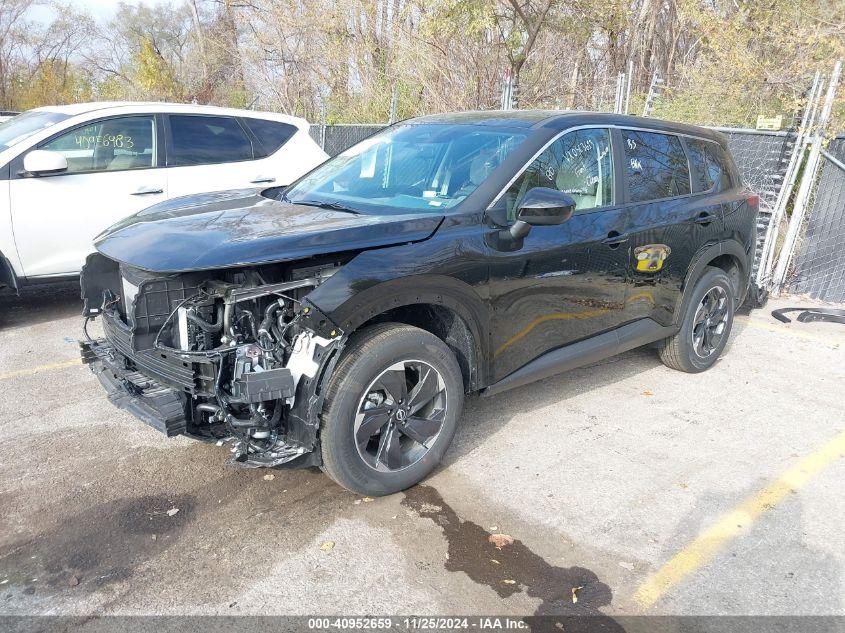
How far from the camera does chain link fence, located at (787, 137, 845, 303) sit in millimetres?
7477

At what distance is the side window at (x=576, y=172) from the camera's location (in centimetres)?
377

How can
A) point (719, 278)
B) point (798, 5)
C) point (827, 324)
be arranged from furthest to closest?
point (798, 5), point (827, 324), point (719, 278)

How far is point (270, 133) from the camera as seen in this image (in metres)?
7.32

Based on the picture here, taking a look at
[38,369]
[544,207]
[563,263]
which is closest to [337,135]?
[38,369]

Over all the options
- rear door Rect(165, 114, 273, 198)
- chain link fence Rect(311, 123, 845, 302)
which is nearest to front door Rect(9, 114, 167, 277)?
rear door Rect(165, 114, 273, 198)

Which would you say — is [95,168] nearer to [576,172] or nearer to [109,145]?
[109,145]

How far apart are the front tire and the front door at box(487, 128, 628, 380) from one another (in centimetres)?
45

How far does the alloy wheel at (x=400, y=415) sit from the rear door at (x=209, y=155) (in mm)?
4039

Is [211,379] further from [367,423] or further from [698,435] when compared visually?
[698,435]

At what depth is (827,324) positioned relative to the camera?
7.06 m

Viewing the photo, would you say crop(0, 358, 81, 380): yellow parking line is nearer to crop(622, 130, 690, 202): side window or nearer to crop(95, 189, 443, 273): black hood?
crop(95, 189, 443, 273): black hood

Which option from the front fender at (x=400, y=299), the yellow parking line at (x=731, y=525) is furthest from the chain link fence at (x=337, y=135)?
the yellow parking line at (x=731, y=525)

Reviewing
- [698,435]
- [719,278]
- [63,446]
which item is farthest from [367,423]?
[719,278]

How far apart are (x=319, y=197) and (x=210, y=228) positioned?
1003 mm
